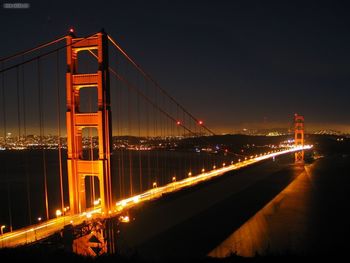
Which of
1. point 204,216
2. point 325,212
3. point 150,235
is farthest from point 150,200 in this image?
point 325,212

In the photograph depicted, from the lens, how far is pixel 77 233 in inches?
357

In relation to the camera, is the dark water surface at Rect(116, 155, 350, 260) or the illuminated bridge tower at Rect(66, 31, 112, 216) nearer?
the illuminated bridge tower at Rect(66, 31, 112, 216)

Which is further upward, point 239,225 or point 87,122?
point 87,122

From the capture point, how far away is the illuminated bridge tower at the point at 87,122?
1113cm

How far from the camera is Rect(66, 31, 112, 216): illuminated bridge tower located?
1113 cm

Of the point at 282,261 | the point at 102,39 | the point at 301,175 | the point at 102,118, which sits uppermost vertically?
the point at 102,39

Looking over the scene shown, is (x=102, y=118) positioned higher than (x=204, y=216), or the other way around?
(x=102, y=118)

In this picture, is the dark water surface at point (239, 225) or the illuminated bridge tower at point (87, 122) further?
the dark water surface at point (239, 225)

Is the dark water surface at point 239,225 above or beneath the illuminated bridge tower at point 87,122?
beneath

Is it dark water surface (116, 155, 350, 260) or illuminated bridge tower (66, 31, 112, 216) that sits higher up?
illuminated bridge tower (66, 31, 112, 216)

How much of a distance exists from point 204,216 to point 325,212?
6859 millimetres

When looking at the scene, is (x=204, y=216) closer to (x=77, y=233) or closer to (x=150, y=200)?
(x=150, y=200)

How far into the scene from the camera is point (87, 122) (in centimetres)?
1134

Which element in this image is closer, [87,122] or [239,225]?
[87,122]
